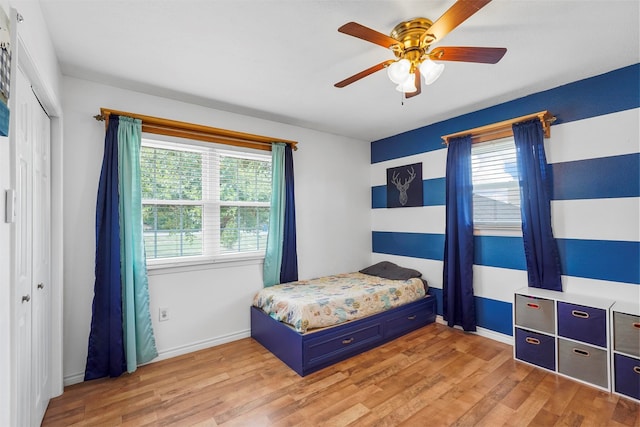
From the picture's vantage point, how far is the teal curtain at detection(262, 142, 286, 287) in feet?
10.8

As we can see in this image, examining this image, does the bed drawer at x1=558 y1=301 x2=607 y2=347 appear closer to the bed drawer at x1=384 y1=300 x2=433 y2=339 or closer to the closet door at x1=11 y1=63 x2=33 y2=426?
the bed drawer at x1=384 y1=300 x2=433 y2=339

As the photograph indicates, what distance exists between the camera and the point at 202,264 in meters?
2.93

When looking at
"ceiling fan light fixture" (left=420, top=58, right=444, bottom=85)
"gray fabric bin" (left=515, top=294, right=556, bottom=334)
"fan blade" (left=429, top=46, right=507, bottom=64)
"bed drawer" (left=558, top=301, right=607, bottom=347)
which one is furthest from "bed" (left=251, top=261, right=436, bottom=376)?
"fan blade" (left=429, top=46, right=507, bottom=64)

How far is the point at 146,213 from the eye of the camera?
2.70 m

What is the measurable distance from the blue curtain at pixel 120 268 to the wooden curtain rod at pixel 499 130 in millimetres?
3227

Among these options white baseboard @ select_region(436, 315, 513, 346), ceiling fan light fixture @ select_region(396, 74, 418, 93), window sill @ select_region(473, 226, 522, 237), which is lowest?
white baseboard @ select_region(436, 315, 513, 346)

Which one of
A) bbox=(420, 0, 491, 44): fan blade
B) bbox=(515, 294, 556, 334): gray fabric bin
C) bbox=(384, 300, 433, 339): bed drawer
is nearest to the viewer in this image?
bbox=(420, 0, 491, 44): fan blade

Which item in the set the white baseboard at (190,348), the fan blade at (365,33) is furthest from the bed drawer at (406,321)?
the fan blade at (365,33)

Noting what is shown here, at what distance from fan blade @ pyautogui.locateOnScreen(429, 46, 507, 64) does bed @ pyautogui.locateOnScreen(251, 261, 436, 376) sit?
6.85 ft

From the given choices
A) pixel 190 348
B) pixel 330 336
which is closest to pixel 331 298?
pixel 330 336

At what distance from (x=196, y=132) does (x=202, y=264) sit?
4.31ft

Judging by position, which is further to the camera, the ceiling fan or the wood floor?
the wood floor

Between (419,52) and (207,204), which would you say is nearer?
(419,52)

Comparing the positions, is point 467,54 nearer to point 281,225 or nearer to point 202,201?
point 281,225
